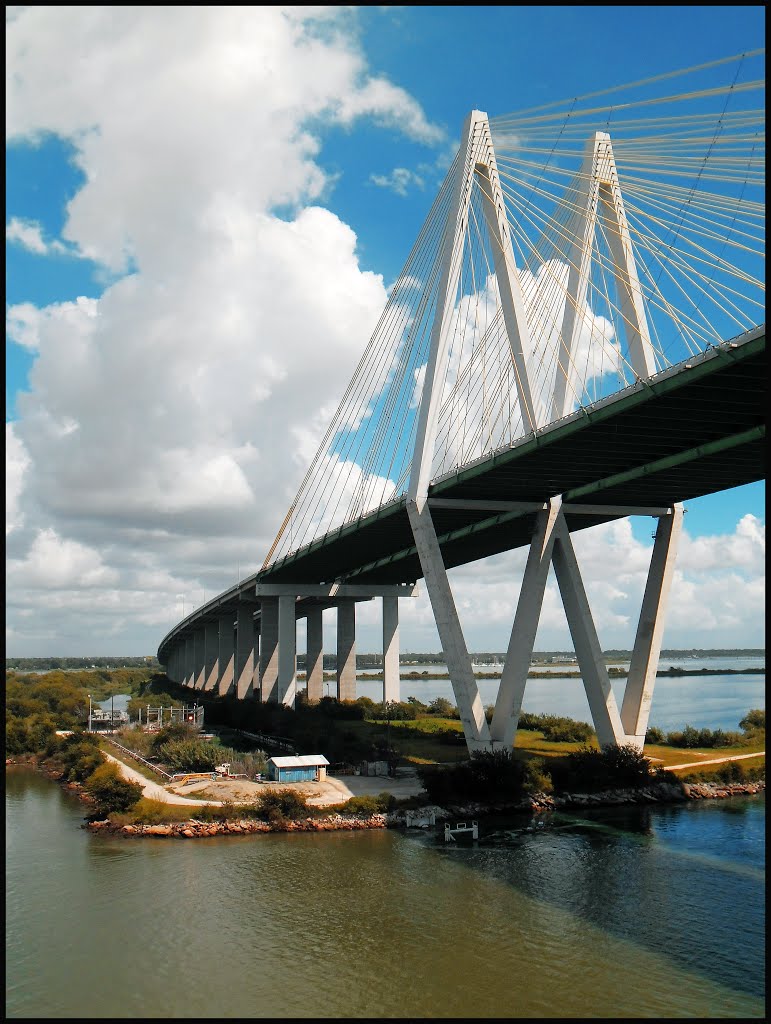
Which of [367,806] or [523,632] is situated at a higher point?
[523,632]

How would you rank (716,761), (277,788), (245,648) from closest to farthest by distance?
(277,788) → (716,761) → (245,648)

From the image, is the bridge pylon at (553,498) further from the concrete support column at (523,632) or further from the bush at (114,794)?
the bush at (114,794)

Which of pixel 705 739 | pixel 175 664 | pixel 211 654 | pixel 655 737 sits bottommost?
pixel 175 664

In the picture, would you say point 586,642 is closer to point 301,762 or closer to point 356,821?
point 356,821

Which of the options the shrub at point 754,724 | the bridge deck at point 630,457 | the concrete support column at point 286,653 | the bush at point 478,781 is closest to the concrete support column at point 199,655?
the concrete support column at point 286,653

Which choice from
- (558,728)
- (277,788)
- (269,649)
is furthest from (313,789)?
(269,649)

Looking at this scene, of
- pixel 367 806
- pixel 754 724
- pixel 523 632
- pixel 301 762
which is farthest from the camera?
pixel 754 724
